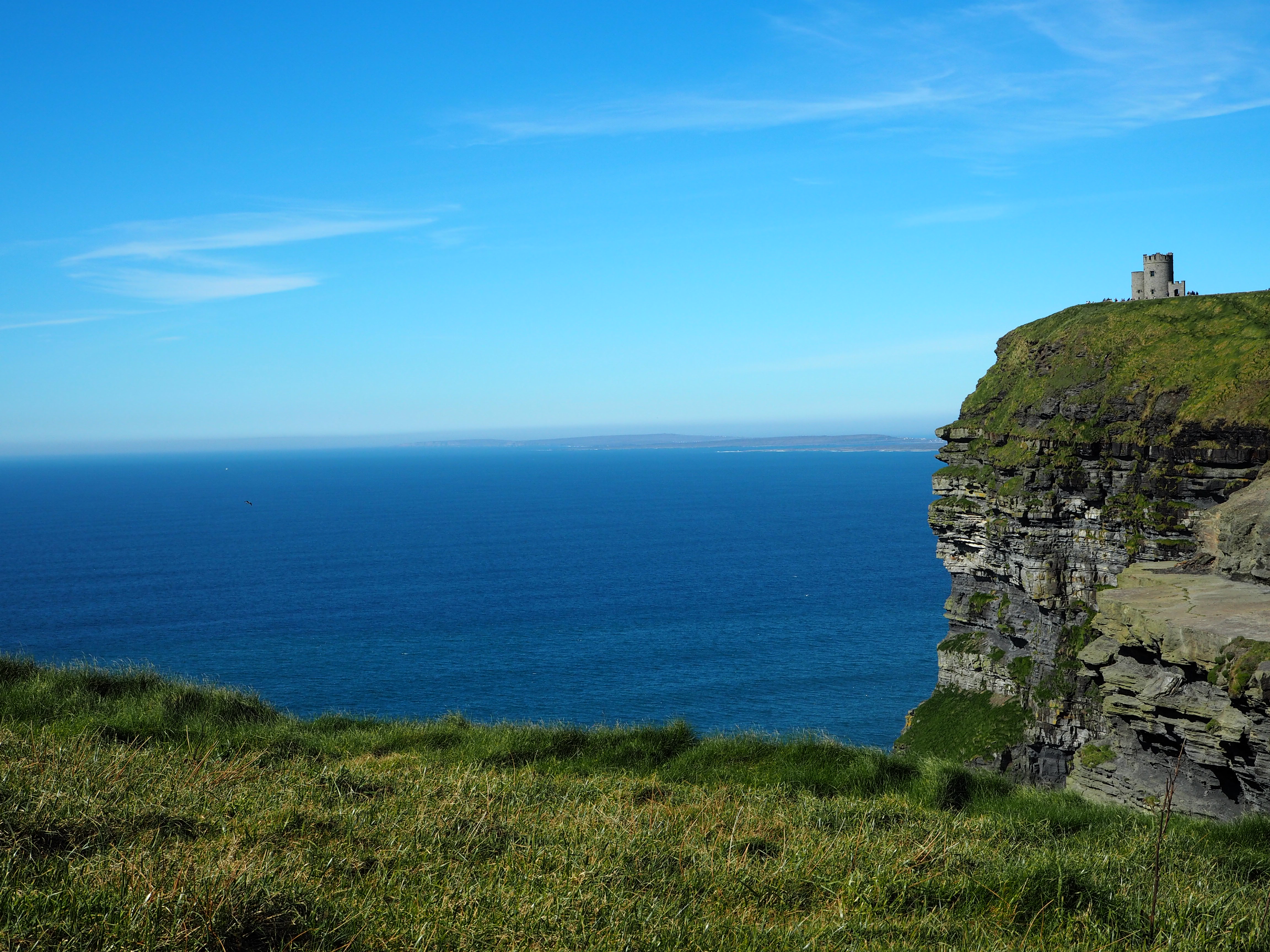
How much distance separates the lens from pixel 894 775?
13922 mm

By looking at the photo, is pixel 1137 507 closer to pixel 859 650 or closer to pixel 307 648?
pixel 859 650

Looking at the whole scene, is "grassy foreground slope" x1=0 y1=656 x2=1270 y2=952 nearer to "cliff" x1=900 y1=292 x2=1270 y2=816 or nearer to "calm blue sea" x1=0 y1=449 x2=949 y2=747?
"cliff" x1=900 y1=292 x2=1270 y2=816

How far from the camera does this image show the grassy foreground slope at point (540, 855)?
6.00 meters

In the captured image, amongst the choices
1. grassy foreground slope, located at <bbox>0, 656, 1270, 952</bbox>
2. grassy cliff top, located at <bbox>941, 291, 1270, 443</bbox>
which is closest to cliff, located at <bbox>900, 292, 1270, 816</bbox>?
grassy cliff top, located at <bbox>941, 291, 1270, 443</bbox>

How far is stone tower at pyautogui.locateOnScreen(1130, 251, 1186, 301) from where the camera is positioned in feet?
120

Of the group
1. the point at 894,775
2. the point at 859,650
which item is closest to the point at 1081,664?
the point at 894,775

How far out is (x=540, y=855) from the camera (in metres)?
7.88

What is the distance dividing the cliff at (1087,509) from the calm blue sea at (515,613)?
44.3ft

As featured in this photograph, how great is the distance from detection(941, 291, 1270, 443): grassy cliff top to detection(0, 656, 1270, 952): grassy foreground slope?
1954cm

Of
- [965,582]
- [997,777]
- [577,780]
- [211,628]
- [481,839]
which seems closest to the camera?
[481,839]

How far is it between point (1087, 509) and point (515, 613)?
55.7 m

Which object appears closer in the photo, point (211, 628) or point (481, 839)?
point (481, 839)

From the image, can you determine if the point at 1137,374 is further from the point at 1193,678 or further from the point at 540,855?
the point at 540,855

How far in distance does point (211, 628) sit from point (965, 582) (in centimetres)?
5988
